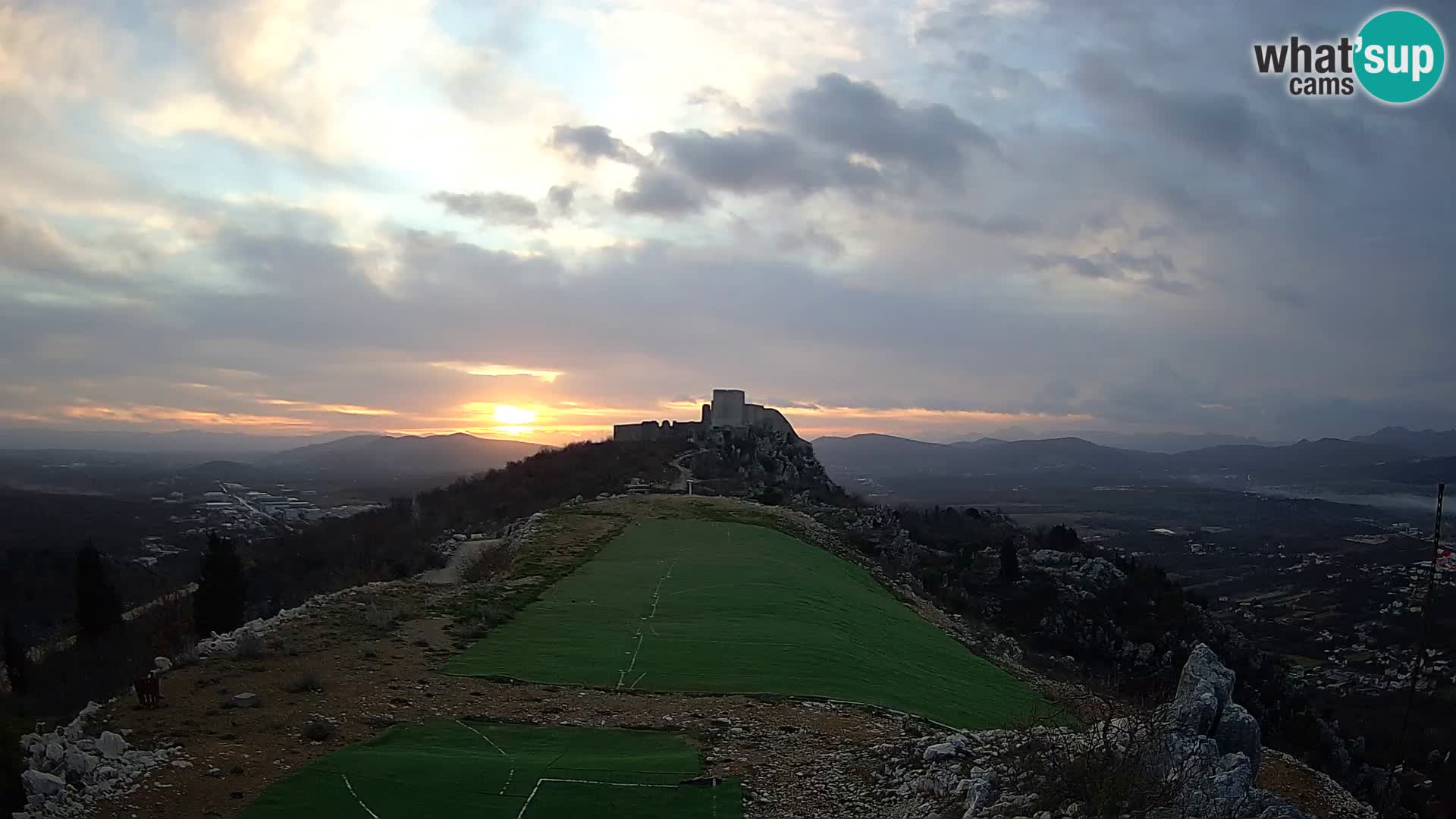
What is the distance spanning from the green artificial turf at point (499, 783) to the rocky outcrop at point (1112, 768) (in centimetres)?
196

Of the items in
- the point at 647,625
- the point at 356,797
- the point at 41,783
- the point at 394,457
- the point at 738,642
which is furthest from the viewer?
the point at 394,457

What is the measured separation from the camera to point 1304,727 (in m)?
27.9

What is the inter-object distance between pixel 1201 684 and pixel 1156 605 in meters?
35.5

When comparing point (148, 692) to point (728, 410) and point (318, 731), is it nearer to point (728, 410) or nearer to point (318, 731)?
point (318, 731)

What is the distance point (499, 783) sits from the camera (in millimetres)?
8703

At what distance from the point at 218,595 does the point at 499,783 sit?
58.9ft

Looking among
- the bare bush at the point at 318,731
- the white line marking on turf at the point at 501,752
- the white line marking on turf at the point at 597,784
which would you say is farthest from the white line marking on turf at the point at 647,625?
the bare bush at the point at 318,731

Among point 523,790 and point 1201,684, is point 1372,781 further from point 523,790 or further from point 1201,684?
point 523,790

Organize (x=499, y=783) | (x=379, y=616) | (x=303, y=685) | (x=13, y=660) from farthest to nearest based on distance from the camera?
1. (x=13, y=660)
2. (x=379, y=616)
3. (x=303, y=685)
4. (x=499, y=783)

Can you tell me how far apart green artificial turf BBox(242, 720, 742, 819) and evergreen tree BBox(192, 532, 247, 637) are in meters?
15.4

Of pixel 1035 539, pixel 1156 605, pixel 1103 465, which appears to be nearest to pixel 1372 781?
pixel 1156 605

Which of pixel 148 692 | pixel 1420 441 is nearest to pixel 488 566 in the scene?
pixel 148 692

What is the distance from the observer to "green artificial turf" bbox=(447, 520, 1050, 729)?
43.6ft

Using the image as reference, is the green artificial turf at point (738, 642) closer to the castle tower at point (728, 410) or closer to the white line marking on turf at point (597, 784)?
the white line marking on turf at point (597, 784)
